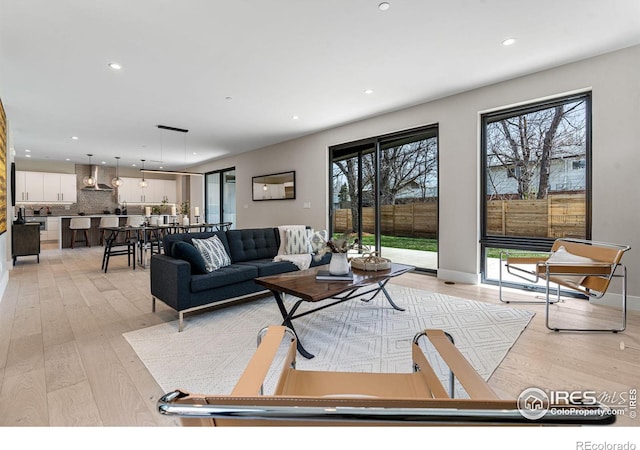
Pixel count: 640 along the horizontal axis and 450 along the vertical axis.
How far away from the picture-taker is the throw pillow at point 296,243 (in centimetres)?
416

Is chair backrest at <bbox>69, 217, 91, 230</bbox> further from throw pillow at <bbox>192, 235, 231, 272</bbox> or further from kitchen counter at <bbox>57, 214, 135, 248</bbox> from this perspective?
throw pillow at <bbox>192, 235, 231, 272</bbox>

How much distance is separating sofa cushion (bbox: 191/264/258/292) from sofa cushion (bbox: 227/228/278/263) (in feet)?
1.44

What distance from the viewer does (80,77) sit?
11.9 ft

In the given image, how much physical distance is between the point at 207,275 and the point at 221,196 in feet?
23.2

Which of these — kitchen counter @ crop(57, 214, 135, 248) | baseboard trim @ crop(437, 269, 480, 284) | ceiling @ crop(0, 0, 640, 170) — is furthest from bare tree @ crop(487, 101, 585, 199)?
kitchen counter @ crop(57, 214, 135, 248)

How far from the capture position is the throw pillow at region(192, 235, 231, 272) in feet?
10.1

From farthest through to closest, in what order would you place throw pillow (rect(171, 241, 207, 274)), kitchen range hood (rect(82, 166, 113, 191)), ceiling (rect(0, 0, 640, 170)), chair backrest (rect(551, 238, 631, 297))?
kitchen range hood (rect(82, 166, 113, 191)) < throw pillow (rect(171, 241, 207, 274)) < chair backrest (rect(551, 238, 631, 297)) < ceiling (rect(0, 0, 640, 170))

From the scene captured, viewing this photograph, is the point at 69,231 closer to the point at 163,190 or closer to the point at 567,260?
the point at 163,190

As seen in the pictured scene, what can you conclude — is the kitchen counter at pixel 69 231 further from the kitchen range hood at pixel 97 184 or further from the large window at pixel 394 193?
the large window at pixel 394 193

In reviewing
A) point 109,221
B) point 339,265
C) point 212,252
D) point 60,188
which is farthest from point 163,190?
point 339,265

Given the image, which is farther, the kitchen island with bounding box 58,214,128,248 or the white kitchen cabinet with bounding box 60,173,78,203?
the white kitchen cabinet with bounding box 60,173,78,203

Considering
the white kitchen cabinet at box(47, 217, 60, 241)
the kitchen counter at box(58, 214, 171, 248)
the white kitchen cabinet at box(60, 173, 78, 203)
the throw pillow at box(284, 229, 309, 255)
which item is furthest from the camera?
→ the white kitchen cabinet at box(60, 173, 78, 203)

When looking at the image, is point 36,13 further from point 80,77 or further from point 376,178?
point 376,178
